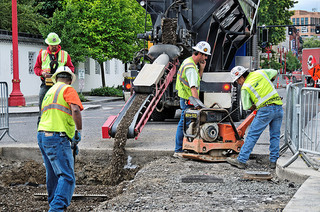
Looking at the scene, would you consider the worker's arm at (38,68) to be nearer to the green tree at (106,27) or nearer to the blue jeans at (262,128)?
the blue jeans at (262,128)

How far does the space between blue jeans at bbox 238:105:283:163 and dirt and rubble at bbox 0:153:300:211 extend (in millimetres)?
298

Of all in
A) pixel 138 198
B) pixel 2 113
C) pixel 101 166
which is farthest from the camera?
pixel 2 113

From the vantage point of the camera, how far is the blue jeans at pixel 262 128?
25.5 feet

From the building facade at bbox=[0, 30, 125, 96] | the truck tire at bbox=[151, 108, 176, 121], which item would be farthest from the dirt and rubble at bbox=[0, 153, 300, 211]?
the building facade at bbox=[0, 30, 125, 96]

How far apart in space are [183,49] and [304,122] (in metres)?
4.88

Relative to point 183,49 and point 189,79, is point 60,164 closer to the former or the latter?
point 189,79

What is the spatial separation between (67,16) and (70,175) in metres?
24.0

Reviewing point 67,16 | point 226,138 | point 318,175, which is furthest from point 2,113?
point 67,16

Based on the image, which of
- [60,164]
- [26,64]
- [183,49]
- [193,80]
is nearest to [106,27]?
[26,64]

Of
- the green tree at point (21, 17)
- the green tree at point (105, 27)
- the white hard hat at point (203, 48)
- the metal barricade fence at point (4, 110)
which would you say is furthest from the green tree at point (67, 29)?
the white hard hat at point (203, 48)

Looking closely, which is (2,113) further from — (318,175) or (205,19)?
(318,175)

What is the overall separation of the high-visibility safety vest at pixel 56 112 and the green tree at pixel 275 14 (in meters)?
42.5

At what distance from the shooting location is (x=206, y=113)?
27.2ft

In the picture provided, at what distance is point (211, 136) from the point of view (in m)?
8.22
